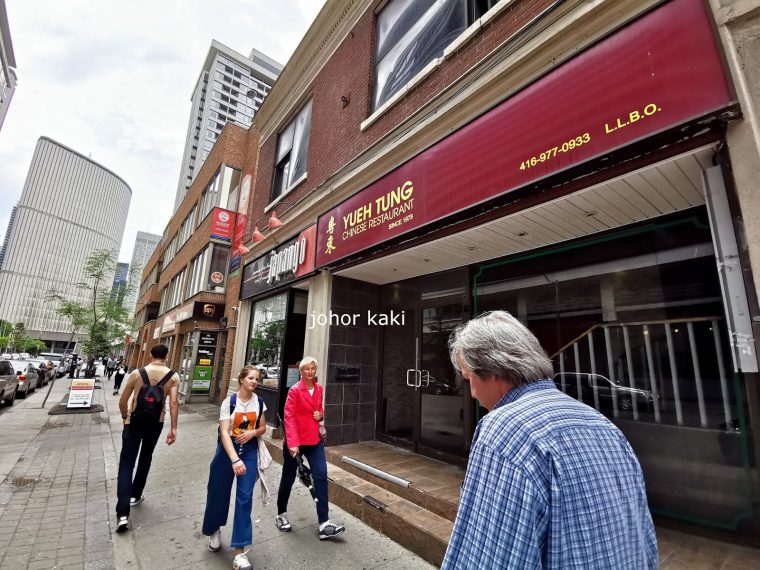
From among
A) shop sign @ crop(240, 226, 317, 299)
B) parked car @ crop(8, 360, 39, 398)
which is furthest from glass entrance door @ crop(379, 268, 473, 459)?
parked car @ crop(8, 360, 39, 398)

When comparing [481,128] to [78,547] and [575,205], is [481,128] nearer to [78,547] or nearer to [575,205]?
[575,205]

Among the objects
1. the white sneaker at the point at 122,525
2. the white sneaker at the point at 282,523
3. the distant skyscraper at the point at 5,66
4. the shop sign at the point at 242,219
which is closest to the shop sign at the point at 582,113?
the white sneaker at the point at 282,523

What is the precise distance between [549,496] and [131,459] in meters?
4.72

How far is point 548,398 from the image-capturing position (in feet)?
4.16

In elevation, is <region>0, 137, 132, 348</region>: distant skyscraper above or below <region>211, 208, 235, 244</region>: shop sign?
above

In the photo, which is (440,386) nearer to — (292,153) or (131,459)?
(131,459)

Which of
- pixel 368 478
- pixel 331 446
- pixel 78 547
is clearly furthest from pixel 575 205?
pixel 78 547

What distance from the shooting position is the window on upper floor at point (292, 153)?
365 inches

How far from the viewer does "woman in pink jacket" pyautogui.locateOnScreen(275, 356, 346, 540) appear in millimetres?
3879

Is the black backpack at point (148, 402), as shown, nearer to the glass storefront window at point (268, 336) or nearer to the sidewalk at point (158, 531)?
Result: the sidewalk at point (158, 531)

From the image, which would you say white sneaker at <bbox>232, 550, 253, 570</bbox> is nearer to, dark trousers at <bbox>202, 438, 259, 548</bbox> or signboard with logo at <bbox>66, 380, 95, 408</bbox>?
dark trousers at <bbox>202, 438, 259, 548</bbox>

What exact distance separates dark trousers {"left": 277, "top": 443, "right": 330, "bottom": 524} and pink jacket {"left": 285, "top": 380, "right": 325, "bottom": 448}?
0.11m

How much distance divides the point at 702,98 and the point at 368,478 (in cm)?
530

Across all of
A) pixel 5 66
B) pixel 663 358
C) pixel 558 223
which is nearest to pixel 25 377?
pixel 558 223
